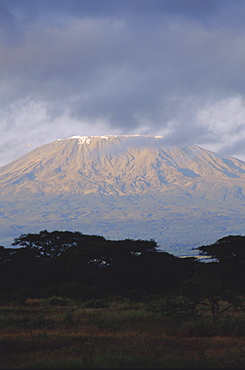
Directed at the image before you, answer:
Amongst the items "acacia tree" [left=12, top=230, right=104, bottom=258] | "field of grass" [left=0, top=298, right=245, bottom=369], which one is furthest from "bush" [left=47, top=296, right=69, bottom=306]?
"acacia tree" [left=12, top=230, right=104, bottom=258]

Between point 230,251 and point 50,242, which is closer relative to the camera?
point 230,251

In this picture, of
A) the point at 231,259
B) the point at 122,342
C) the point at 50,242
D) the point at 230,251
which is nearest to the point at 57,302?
the point at 122,342

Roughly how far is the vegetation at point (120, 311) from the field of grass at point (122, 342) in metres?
0.03

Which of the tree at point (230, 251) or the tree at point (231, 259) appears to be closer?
the tree at point (231, 259)

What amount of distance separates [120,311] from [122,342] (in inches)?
320

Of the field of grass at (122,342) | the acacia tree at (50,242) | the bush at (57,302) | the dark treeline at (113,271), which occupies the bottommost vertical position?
the field of grass at (122,342)

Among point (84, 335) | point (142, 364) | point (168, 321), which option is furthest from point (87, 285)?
point (142, 364)

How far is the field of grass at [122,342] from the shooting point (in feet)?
34.5

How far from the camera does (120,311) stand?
21375 mm

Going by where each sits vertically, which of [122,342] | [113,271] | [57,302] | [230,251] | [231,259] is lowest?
[122,342]

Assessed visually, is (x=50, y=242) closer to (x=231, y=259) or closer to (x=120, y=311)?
(x=231, y=259)

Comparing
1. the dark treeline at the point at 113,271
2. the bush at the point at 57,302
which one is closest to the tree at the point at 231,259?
the dark treeline at the point at 113,271

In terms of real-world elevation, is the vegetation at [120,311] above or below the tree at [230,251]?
below

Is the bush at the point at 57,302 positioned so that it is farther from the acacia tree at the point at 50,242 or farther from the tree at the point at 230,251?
the acacia tree at the point at 50,242
